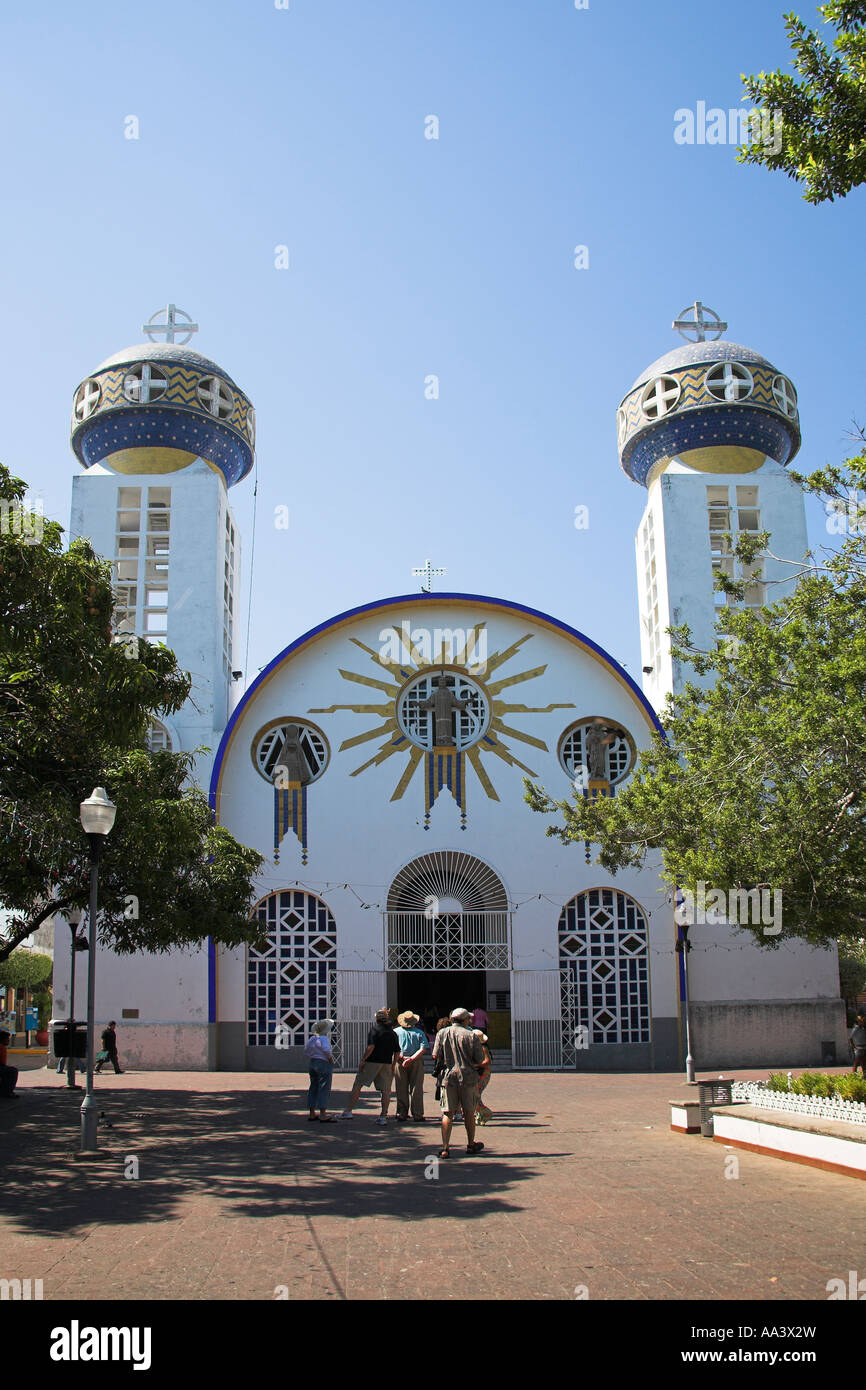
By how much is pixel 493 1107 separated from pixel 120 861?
6601mm

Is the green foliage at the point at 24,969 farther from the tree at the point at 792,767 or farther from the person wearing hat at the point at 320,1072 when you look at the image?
the tree at the point at 792,767

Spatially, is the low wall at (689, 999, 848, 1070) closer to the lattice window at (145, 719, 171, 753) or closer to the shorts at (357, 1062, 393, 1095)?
the shorts at (357, 1062, 393, 1095)

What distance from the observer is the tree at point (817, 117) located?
6996mm

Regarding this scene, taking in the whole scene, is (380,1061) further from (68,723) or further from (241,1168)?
(68,723)

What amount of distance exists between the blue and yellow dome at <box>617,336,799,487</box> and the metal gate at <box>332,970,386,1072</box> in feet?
45.9

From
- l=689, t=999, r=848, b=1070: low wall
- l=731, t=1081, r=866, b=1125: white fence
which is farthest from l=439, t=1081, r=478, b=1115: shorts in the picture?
l=689, t=999, r=848, b=1070: low wall

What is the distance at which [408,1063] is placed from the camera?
14539 mm

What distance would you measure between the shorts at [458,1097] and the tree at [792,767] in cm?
374

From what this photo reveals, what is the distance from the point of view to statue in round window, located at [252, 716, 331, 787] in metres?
24.8

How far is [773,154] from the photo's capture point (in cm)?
720

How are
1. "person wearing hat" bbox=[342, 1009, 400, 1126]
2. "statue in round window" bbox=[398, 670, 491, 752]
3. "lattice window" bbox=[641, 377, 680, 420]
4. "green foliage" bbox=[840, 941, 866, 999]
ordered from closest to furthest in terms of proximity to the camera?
"person wearing hat" bbox=[342, 1009, 400, 1126]
"statue in round window" bbox=[398, 670, 491, 752]
"lattice window" bbox=[641, 377, 680, 420]
"green foliage" bbox=[840, 941, 866, 999]

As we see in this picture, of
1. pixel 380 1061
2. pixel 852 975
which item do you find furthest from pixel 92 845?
pixel 852 975

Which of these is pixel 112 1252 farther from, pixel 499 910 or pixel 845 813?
pixel 499 910

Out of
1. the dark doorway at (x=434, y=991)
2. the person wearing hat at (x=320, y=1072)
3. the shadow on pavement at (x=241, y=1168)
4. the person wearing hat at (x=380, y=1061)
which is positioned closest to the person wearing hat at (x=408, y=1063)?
the person wearing hat at (x=380, y=1061)
